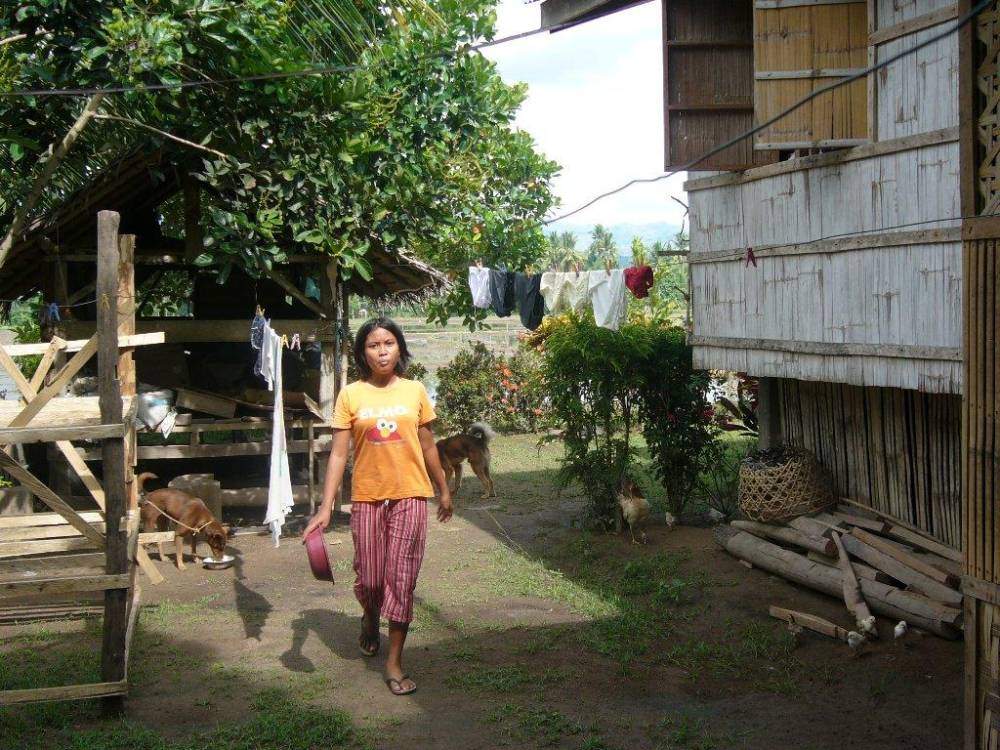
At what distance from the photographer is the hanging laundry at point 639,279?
9.89 meters

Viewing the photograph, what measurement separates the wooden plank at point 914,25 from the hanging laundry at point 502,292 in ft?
19.3

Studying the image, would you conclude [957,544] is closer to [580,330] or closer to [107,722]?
[580,330]

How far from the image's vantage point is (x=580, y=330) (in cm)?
1031

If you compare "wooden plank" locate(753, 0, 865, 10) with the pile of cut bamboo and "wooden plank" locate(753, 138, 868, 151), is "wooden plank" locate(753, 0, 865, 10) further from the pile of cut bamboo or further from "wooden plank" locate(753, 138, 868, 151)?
the pile of cut bamboo

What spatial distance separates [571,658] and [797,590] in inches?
98.9

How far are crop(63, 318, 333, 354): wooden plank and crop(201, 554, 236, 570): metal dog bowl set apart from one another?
2531mm

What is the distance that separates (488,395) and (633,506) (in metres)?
8.36

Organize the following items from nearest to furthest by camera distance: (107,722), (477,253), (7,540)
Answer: (107,722)
(7,540)
(477,253)

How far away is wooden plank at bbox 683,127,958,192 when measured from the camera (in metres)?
6.51

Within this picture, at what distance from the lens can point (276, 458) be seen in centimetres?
855

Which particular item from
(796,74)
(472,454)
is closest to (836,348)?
(796,74)

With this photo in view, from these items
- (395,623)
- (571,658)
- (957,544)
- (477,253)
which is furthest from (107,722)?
(477,253)

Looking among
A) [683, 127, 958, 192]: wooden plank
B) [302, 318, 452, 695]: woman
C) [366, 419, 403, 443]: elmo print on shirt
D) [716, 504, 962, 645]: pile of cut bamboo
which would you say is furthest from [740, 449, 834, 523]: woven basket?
[366, 419, 403, 443]: elmo print on shirt

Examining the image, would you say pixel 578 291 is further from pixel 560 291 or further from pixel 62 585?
pixel 62 585
